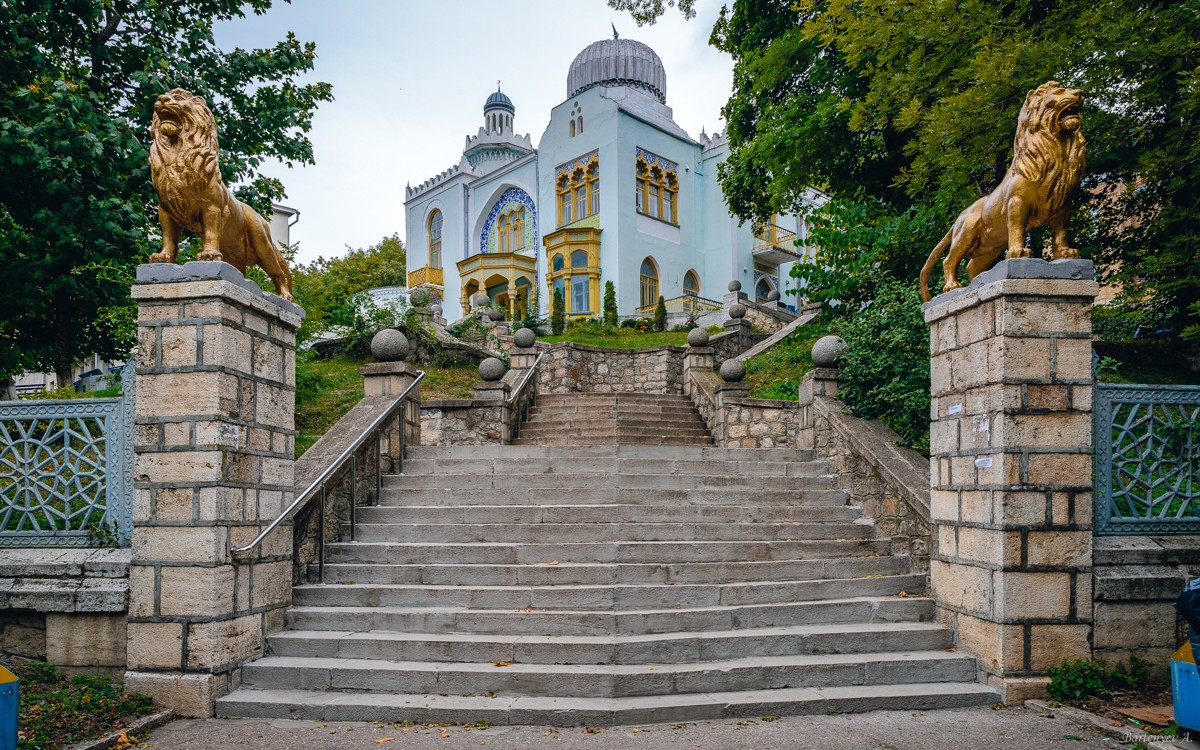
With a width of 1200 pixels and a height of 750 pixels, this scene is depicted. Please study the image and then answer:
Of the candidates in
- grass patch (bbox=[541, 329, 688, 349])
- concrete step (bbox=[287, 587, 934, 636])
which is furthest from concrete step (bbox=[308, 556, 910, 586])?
grass patch (bbox=[541, 329, 688, 349])

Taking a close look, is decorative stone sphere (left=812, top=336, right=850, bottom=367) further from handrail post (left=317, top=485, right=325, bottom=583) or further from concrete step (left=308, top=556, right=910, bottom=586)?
handrail post (left=317, top=485, right=325, bottom=583)

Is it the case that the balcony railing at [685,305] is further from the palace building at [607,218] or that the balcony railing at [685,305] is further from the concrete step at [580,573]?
the concrete step at [580,573]

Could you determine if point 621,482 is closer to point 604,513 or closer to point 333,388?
point 604,513

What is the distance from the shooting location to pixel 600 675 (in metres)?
5.02

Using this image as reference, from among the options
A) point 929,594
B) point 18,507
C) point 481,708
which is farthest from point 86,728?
point 929,594

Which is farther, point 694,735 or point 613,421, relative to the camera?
point 613,421

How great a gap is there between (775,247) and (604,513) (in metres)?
24.2

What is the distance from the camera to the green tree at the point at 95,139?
8961 millimetres

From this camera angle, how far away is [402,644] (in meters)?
5.44

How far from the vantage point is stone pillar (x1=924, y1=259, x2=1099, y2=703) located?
519 centimetres

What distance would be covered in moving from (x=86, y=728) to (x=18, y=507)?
189 cm

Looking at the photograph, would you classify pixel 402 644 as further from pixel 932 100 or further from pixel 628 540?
pixel 932 100

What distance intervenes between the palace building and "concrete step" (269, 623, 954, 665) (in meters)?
20.3

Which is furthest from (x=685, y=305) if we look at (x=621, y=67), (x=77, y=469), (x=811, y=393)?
(x=77, y=469)
